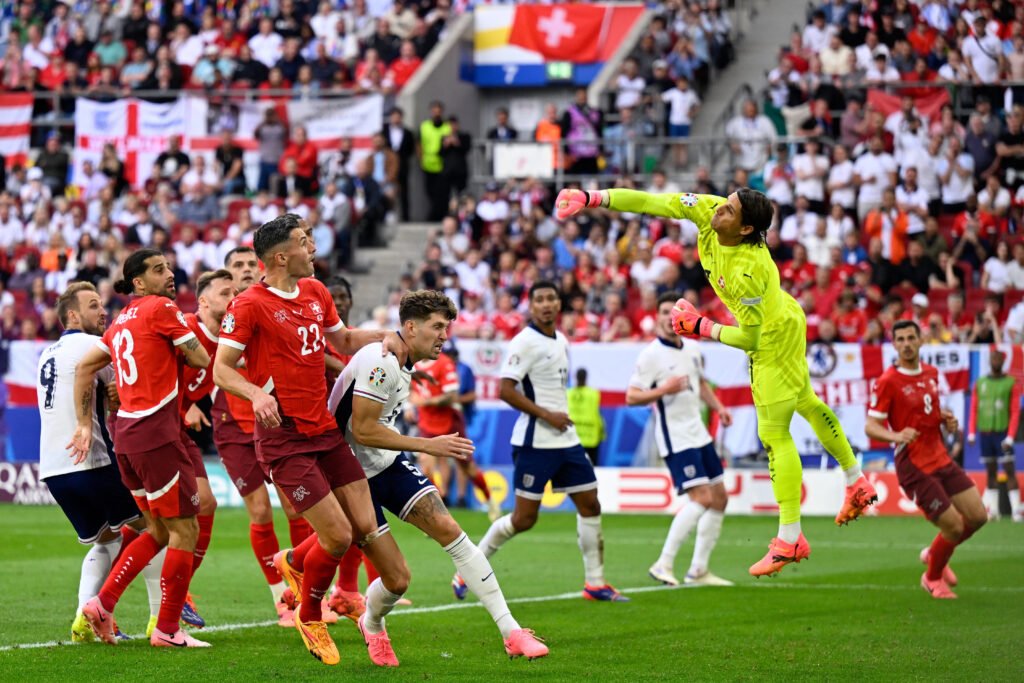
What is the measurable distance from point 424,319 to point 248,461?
9.29ft

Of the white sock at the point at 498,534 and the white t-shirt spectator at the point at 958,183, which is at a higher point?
the white t-shirt spectator at the point at 958,183

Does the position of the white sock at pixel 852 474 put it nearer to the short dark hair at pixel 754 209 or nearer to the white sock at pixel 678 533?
the short dark hair at pixel 754 209

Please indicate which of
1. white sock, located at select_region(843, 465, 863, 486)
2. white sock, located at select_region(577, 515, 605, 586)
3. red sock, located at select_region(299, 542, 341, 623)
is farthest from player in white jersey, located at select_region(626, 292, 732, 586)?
red sock, located at select_region(299, 542, 341, 623)

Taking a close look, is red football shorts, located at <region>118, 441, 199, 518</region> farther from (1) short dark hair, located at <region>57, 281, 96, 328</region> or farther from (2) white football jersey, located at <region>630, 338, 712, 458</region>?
(2) white football jersey, located at <region>630, 338, 712, 458</region>

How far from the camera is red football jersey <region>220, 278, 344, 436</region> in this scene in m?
9.43

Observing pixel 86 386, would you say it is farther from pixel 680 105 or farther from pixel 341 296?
pixel 680 105

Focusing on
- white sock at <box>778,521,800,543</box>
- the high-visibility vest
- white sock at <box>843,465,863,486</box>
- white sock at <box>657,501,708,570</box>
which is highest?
the high-visibility vest

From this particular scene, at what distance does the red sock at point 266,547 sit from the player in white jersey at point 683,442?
13.5 ft

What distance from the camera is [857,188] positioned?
1014 inches

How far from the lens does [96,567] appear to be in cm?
1075

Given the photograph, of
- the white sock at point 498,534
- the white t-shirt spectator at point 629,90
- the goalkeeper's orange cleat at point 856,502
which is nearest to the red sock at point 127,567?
the white sock at point 498,534

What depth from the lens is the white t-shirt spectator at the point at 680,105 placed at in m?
29.2

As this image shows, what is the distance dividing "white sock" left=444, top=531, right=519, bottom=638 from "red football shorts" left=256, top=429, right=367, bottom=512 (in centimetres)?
79

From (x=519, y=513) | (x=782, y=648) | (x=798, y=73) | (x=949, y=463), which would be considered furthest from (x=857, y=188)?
(x=782, y=648)
